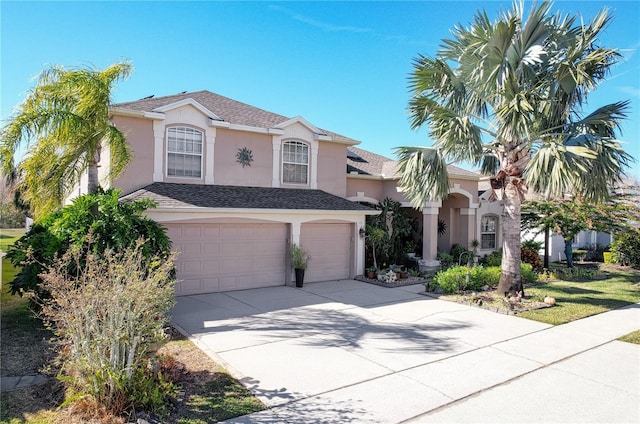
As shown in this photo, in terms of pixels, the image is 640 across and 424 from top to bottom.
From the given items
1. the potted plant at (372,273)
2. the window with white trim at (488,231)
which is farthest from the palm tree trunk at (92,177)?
the window with white trim at (488,231)

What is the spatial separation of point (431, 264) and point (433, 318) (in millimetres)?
6858

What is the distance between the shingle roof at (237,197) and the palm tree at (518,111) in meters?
3.50

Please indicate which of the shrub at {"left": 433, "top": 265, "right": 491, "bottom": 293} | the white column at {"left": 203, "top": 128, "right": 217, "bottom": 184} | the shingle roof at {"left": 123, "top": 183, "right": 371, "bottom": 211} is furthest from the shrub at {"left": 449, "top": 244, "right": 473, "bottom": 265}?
the white column at {"left": 203, "top": 128, "right": 217, "bottom": 184}

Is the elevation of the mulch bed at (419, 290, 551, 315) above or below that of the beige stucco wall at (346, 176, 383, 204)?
below

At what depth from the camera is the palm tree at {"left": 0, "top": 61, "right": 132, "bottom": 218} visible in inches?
331

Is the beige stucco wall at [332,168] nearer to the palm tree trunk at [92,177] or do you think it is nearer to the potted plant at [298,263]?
the potted plant at [298,263]

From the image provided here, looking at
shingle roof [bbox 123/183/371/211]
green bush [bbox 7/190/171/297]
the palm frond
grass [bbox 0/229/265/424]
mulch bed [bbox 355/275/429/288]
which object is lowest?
grass [bbox 0/229/265/424]

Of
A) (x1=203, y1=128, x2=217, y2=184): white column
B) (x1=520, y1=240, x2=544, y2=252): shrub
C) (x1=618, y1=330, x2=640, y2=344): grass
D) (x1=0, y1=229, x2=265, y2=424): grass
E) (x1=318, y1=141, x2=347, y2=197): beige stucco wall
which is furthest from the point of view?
(x1=520, y1=240, x2=544, y2=252): shrub

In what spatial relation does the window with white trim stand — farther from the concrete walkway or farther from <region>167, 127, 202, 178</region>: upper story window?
<region>167, 127, 202, 178</region>: upper story window

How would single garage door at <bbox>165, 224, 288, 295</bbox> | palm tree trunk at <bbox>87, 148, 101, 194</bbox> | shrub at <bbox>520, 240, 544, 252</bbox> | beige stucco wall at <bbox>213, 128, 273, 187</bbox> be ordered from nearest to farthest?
1. palm tree trunk at <bbox>87, 148, 101, 194</bbox>
2. single garage door at <bbox>165, 224, 288, 295</bbox>
3. beige stucco wall at <bbox>213, 128, 273, 187</bbox>
4. shrub at <bbox>520, 240, 544, 252</bbox>

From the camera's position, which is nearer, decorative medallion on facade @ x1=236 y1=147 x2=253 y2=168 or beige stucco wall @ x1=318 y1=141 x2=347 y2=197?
decorative medallion on facade @ x1=236 y1=147 x2=253 y2=168

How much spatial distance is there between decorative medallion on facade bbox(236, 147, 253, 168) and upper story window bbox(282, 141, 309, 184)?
1399mm

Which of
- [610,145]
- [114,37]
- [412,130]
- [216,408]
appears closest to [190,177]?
[114,37]

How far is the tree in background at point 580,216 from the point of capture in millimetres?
17000
